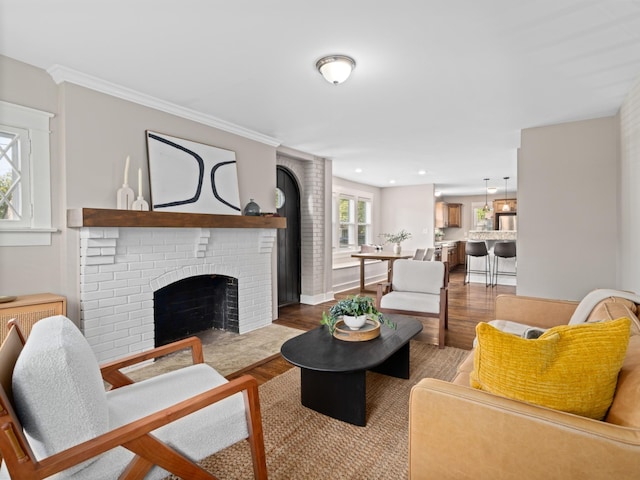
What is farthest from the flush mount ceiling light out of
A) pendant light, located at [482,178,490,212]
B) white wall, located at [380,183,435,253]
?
pendant light, located at [482,178,490,212]

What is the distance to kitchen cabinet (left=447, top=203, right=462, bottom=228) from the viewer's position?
413 inches

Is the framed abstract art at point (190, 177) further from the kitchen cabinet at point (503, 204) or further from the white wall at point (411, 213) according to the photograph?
the kitchen cabinet at point (503, 204)

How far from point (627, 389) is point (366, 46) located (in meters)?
2.19

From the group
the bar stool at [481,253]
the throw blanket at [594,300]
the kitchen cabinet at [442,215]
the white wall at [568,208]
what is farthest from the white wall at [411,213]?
the throw blanket at [594,300]

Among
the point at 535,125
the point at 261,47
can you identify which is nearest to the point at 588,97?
the point at 535,125

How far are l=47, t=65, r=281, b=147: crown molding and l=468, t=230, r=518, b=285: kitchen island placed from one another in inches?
214

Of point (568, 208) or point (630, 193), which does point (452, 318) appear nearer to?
point (568, 208)

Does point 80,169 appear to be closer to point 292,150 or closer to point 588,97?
point 292,150

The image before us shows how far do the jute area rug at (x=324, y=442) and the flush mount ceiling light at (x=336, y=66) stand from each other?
231 cm

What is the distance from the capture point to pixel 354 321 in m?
2.38

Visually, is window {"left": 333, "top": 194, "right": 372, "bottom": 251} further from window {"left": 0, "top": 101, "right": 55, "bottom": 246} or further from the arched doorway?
window {"left": 0, "top": 101, "right": 55, "bottom": 246}

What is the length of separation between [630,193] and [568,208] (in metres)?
0.79

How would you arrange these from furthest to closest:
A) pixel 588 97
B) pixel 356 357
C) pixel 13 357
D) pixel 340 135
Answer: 1. pixel 340 135
2. pixel 588 97
3. pixel 356 357
4. pixel 13 357

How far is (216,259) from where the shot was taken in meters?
3.65
